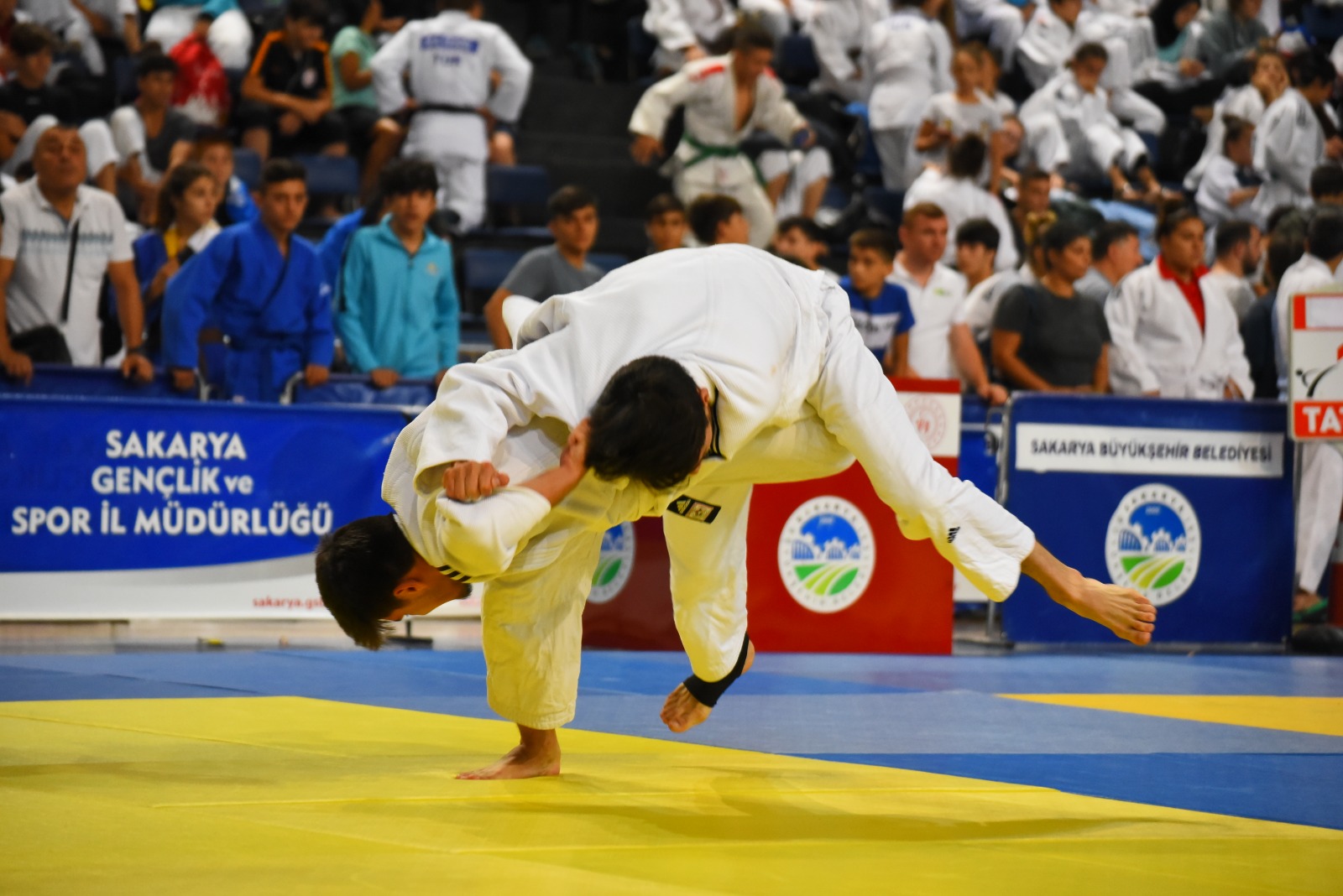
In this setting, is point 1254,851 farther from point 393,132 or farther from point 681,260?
point 393,132

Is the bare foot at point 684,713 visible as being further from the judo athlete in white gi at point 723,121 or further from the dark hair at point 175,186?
the judo athlete in white gi at point 723,121

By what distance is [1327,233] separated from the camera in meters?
8.04

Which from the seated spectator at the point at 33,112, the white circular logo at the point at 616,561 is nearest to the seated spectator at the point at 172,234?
the seated spectator at the point at 33,112

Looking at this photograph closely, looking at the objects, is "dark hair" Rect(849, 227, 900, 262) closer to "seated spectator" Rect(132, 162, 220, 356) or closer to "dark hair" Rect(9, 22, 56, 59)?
"seated spectator" Rect(132, 162, 220, 356)

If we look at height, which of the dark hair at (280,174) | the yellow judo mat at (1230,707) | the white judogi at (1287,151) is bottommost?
the yellow judo mat at (1230,707)

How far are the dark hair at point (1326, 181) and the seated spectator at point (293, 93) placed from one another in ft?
Result: 19.5

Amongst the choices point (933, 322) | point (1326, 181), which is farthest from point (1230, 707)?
point (1326, 181)

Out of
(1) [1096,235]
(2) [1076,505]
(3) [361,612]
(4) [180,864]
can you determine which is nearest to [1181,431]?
(2) [1076,505]

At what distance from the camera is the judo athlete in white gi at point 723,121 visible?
Answer: 9.84m

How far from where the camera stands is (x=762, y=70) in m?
9.86

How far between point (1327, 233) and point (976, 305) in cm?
177

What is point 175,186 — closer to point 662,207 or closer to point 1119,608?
point 662,207

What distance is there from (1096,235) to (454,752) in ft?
21.4

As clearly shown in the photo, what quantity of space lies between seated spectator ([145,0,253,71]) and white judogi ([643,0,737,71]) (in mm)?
2897
